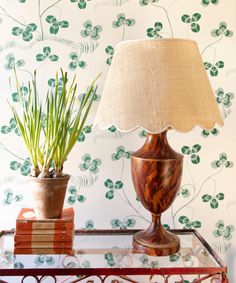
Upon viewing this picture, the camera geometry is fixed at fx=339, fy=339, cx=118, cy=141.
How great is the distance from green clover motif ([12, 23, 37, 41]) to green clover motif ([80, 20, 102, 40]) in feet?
0.59

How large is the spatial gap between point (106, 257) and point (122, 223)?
333 mm

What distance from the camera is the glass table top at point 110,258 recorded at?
897 millimetres

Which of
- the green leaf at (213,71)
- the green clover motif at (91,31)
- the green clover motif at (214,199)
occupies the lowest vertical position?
the green clover motif at (214,199)

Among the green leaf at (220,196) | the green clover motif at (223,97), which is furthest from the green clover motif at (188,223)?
the green clover motif at (223,97)

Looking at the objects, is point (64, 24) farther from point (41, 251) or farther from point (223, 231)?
point (223, 231)

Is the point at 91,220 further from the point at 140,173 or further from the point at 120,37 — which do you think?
the point at 120,37

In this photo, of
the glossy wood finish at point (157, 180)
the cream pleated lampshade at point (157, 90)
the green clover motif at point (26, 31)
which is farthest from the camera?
the green clover motif at point (26, 31)

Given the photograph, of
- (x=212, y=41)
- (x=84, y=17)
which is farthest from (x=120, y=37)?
(x=212, y=41)

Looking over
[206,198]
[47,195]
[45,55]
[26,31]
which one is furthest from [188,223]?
[26,31]

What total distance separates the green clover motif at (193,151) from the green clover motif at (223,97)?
0.19m

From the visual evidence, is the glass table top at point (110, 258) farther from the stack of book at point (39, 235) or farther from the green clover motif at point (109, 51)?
the green clover motif at point (109, 51)

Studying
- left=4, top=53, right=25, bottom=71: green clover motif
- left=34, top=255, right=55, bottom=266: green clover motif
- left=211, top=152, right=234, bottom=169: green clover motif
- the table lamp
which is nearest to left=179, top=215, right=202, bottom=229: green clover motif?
left=211, top=152, right=234, bottom=169: green clover motif

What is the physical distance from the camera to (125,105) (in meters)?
0.84

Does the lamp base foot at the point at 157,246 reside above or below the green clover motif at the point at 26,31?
below
